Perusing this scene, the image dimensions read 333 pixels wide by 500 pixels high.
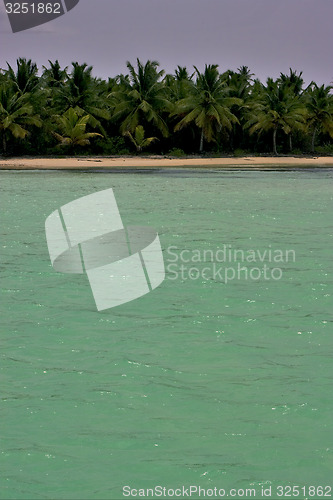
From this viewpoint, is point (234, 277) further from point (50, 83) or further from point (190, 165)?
point (50, 83)

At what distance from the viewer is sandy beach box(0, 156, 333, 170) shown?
42.1 metres

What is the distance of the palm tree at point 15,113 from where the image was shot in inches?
1626

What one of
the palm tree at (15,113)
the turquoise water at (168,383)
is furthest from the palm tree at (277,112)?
the turquoise water at (168,383)

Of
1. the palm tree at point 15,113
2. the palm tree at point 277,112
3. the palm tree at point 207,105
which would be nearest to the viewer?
the palm tree at point 15,113

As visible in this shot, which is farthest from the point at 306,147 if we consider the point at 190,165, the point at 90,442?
the point at 90,442

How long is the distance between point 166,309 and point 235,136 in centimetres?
4354

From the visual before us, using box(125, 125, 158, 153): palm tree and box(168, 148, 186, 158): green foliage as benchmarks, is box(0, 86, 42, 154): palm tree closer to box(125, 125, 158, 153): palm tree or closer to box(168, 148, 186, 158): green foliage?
box(125, 125, 158, 153): palm tree

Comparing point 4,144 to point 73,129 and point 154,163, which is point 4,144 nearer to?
point 73,129

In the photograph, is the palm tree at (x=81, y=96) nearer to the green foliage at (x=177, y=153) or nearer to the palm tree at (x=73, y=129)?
the palm tree at (x=73, y=129)

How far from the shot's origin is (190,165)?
4344 cm

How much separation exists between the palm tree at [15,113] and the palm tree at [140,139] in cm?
554

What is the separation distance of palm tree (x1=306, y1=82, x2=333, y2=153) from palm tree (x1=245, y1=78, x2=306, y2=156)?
1319 mm

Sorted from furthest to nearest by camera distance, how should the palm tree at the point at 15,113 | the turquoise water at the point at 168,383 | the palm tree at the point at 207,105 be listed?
the palm tree at the point at 207,105
the palm tree at the point at 15,113
the turquoise water at the point at 168,383

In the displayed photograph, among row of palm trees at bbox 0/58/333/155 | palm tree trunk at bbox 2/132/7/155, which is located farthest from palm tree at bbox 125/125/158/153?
palm tree trunk at bbox 2/132/7/155
